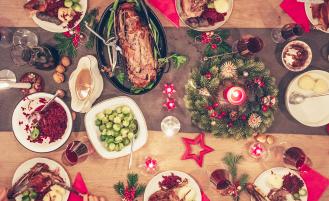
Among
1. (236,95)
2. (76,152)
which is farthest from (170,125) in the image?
(76,152)

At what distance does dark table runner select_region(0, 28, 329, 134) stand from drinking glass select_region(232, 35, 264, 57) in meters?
0.10

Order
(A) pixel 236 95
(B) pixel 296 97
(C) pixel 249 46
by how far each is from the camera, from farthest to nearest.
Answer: (B) pixel 296 97, (C) pixel 249 46, (A) pixel 236 95

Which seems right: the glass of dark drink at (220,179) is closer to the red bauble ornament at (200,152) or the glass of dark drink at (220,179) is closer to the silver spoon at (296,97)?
the red bauble ornament at (200,152)

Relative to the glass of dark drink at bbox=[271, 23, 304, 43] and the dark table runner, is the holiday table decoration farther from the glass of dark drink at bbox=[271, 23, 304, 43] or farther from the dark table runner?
the glass of dark drink at bbox=[271, 23, 304, 43]

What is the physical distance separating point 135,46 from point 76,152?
757 millimetres

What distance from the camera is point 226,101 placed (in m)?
2.30

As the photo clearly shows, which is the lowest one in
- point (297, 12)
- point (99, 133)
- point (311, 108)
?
point (99, 133)

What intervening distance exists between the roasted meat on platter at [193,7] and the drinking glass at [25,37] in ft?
3.24

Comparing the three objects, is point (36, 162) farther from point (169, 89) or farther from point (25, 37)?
point (169, 89)

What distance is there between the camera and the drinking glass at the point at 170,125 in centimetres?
241

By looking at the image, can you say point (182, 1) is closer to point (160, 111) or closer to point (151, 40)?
point (151, 40)

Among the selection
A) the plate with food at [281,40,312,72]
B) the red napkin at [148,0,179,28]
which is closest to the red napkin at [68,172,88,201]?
the red napkin at [148,0,179,28]

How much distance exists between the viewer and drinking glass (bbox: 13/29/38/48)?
241 centimetres

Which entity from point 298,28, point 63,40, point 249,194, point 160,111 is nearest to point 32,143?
point 63,40
